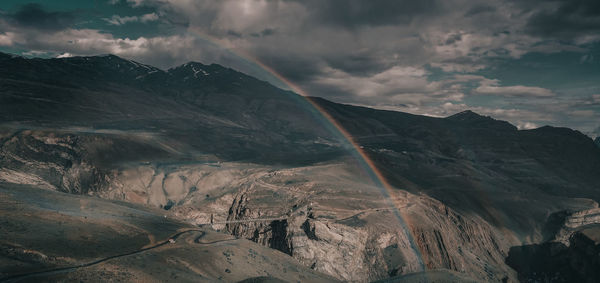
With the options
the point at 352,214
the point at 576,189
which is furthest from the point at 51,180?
the point at 576,189

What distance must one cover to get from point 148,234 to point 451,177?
14619 cm

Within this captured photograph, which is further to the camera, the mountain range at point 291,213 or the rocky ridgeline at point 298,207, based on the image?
the rocky ridgeline at point 298,207

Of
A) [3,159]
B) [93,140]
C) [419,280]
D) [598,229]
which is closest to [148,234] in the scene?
[419,280]

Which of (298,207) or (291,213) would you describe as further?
(298,207)

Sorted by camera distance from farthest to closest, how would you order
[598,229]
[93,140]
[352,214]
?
[93,140] < [598,229] < [352,214]

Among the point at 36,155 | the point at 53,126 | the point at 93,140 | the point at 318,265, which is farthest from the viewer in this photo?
the point at 53,126

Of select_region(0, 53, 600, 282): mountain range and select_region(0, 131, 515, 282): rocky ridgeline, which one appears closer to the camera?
select_region(0, 53, 600, 282): mountain range

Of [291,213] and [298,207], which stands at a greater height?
[298,207]

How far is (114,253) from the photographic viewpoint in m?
35.9

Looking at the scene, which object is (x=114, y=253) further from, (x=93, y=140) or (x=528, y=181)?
(x=528, y=181)

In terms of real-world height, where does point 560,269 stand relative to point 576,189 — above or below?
below

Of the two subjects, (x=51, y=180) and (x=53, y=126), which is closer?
(x=51, y=180)

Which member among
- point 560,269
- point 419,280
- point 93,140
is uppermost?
point 93,140

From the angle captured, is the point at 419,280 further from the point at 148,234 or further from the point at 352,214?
the point at 148,234
